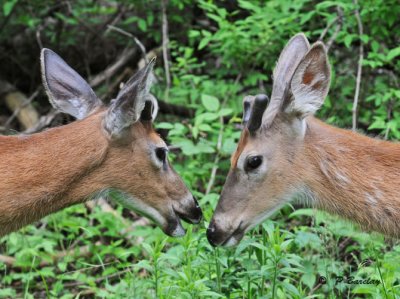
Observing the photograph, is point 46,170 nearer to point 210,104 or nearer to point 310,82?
point 310,82

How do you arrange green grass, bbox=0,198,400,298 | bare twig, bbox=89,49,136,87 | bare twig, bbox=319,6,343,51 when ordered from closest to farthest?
green grass, bbox=0,198,400,298 < bare twig, bbox=319,6,343,51 < bare twig, bbox=89,49,136,87

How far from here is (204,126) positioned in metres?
7.29

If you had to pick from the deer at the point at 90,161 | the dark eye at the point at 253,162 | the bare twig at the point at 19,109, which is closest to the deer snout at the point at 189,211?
the deer at the point at 90,161

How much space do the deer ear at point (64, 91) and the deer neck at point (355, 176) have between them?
169 cm

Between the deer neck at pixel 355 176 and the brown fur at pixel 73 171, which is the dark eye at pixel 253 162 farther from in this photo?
the brown fur at pixel 73 171

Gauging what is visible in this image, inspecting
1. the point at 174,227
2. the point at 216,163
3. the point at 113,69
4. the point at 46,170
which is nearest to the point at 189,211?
the point at 174,227

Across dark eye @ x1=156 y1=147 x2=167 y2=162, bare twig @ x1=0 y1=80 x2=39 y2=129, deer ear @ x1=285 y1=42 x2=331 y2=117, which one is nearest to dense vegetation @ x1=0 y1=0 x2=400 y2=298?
bare twig @ x1=0 y1=80 x2=39 y2=129

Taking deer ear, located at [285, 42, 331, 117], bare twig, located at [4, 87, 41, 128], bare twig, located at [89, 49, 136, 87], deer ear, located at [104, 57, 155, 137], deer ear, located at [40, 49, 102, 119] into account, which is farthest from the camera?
bare twig, located at [89, 49, 136, 87]

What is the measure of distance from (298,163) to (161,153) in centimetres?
99

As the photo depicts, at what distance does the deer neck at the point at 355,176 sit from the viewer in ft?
16.2

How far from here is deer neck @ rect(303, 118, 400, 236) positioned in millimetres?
4930

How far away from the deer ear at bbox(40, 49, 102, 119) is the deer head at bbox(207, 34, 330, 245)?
127 cm

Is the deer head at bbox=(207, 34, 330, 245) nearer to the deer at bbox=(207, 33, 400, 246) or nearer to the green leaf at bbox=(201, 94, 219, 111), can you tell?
the deer at bbox=(207, 33, 400, 246)

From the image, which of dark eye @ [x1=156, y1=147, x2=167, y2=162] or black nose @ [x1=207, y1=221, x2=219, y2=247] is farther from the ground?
dark eye @ [x1=156, y1=147, x2=167, y2=162]
